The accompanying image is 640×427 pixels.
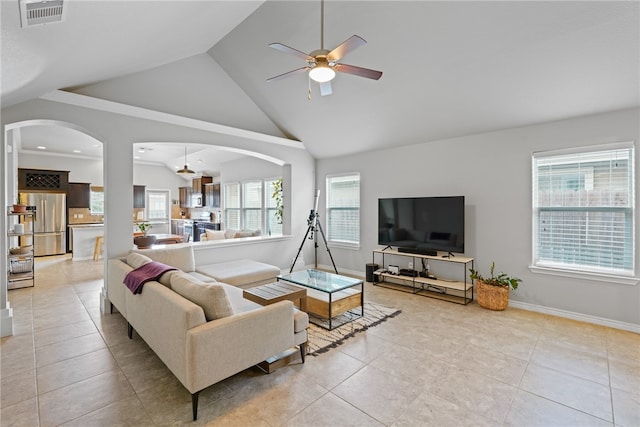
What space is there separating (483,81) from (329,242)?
13.4 feet

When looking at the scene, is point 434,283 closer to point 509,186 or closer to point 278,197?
point 509,186

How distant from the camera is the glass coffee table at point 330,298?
3484 millimetres

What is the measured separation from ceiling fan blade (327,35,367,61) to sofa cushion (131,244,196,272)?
3.35m

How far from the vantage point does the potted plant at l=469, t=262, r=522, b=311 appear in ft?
13.1

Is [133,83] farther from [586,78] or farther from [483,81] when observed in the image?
[586,78]

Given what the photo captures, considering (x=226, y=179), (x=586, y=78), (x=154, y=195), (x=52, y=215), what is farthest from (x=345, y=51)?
(x=154, y=195)

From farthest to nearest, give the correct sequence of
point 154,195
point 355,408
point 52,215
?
point 154,195, point 52,215, point 355,408

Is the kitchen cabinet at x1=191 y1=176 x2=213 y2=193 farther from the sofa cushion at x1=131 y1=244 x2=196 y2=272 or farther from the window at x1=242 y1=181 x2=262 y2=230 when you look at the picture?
the sofa cushion at x1=131 y1=244 x2=196 y2=272

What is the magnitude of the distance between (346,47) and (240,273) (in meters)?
3.25

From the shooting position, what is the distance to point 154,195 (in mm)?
10750

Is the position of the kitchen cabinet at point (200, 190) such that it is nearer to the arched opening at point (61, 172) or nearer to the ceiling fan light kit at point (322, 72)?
the arched opening at point (61, 172)

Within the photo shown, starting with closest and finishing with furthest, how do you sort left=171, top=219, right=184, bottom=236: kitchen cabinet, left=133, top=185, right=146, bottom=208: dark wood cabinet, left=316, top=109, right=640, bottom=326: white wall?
left=316, top=109, right=640, bottom=326: white wall < left=133, top=185, right=146, bottom=208: dark wood cabinet < left=171, top=219, right=184, bottom=236: kitchen cabinet

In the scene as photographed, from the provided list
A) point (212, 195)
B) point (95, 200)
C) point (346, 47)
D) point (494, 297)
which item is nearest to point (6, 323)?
point (346, 47)

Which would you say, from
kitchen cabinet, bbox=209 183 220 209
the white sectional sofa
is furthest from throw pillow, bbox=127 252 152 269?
kitchen cabinet, bbox=209 183 220 209
